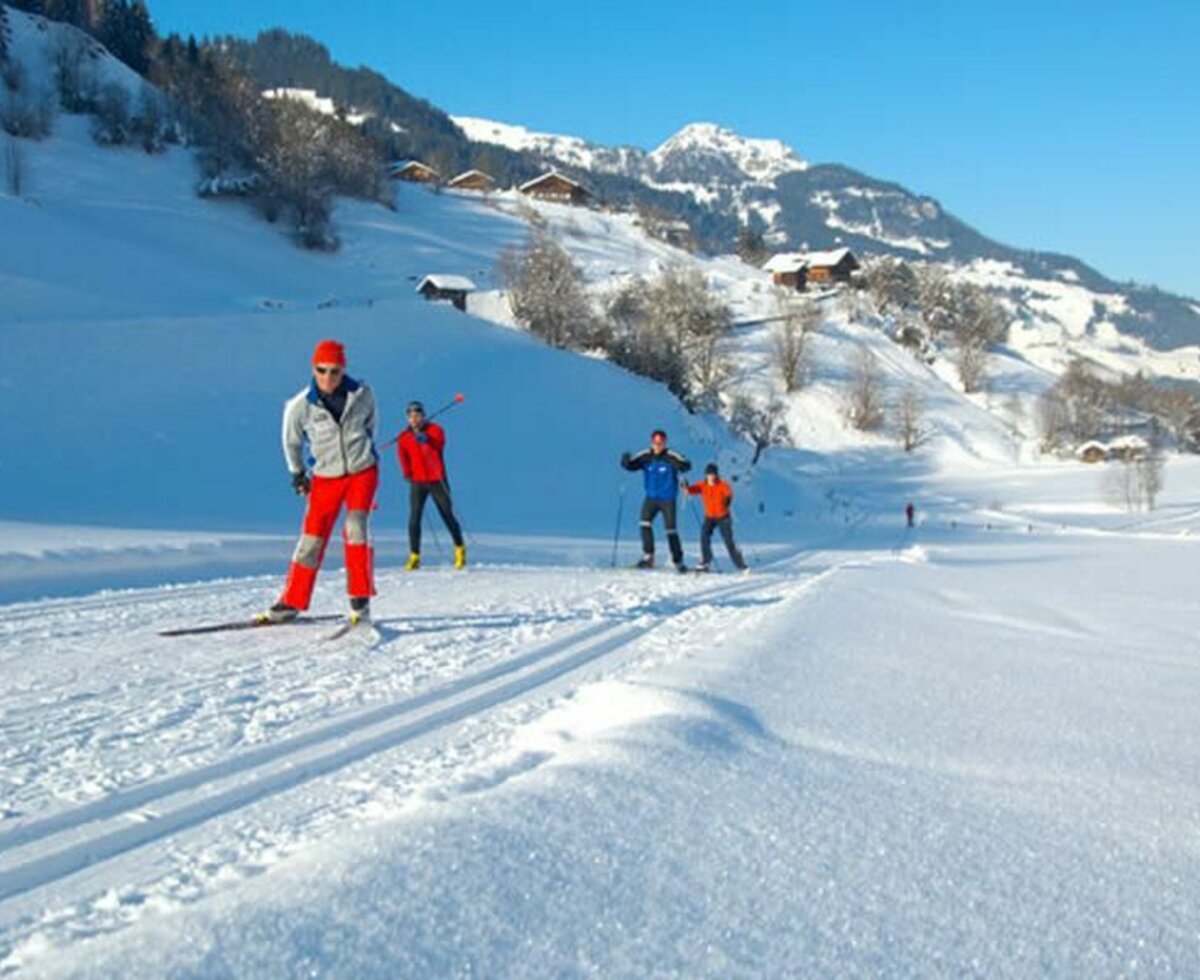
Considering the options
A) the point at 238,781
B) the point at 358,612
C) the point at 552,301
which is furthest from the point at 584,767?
the point at 552,301

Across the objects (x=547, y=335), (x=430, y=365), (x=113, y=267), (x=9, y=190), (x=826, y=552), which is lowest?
(x=826, y=552)

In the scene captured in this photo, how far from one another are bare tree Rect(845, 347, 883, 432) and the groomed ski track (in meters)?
56.1

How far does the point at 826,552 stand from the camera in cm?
2100

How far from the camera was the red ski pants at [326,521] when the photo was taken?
6805 mm

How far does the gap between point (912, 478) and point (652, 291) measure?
62.4ft

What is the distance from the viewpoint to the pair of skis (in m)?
6.62

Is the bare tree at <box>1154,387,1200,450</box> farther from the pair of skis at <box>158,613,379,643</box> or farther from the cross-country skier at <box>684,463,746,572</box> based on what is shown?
the pair of skis at <box>158,613,379,643</box>

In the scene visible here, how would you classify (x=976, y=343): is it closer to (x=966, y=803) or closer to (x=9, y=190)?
(x=9, y=190)

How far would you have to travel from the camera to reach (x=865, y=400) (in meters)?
63.7

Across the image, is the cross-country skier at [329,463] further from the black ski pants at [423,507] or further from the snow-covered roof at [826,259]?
the snow-covered roof at [826,259]

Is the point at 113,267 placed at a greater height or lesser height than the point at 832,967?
greater

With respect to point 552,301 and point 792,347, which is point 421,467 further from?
point 792,347

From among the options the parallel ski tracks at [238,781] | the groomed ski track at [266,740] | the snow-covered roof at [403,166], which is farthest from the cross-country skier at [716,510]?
the snow-covered roof at [403,166]

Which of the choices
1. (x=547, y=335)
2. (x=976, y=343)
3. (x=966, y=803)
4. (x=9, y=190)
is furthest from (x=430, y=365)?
(x=976, y=343)
